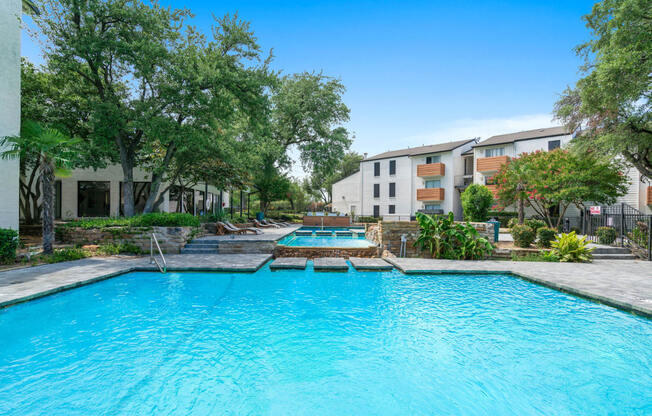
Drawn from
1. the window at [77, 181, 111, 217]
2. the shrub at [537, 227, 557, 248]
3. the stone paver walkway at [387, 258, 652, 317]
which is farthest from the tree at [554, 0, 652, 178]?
the window at [77, 181, 111, 217]

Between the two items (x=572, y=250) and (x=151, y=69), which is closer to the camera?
(x=572, y=250)

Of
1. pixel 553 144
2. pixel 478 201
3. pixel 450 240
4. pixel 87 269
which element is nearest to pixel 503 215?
pixel 553 144

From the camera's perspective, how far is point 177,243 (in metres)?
10.9

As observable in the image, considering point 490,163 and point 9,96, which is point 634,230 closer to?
point 490,163

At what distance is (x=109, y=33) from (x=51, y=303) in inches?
428

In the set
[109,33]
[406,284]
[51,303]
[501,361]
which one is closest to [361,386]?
[501,361]

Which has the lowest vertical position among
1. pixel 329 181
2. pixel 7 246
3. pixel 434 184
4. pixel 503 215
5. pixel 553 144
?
pixel 7 246

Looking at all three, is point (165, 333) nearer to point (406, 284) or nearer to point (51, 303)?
point (51, 303)

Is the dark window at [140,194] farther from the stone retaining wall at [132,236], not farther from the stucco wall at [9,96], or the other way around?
the stucco wall at [9,96]

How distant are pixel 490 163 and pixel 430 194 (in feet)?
19.6

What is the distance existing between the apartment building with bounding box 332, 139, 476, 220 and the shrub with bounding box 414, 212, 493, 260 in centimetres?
1695

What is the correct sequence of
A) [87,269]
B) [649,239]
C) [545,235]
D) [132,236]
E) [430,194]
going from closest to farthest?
[87,269]
[649,239]
[132,236]
[545,235]
[430,194]

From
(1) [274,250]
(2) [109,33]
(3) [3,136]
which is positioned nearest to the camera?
(3) [3,136]

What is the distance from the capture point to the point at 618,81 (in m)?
11.2
